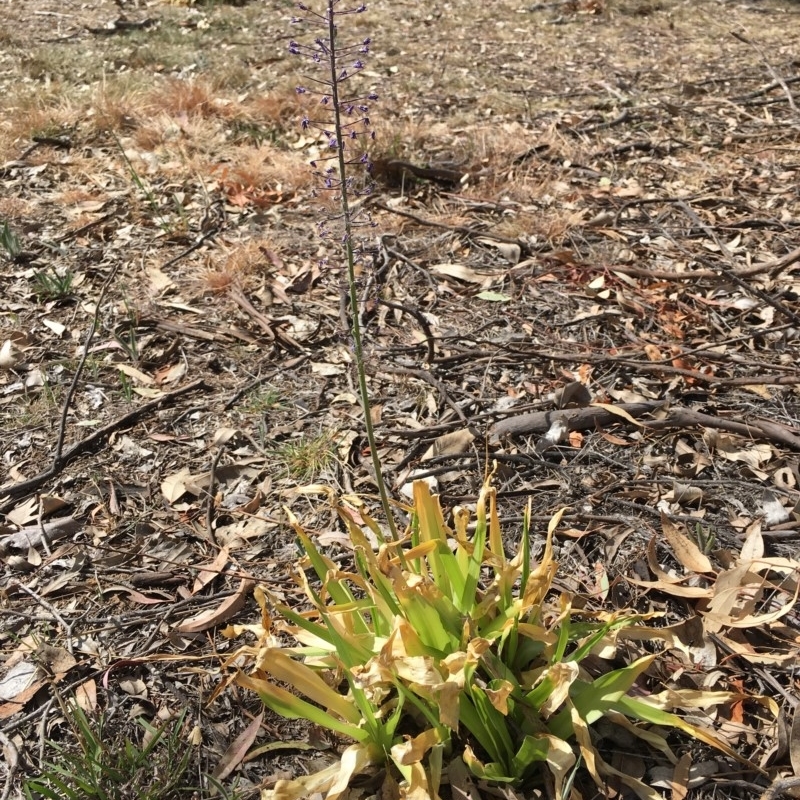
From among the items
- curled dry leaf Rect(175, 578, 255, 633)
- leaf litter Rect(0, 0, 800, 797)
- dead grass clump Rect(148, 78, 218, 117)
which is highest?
dead grass clump Rect(148, 78, 218, 117)

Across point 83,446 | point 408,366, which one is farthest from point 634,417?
point 83,446

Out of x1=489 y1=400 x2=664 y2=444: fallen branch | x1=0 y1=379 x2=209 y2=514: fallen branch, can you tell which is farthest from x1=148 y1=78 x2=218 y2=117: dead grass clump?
x1=489 y1=400 x2=664 y2=444: fallen branch

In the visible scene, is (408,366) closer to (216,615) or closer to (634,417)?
(634,417)

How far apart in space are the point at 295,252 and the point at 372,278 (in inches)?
27.8

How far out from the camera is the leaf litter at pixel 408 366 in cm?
204

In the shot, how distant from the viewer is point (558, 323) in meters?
3.34

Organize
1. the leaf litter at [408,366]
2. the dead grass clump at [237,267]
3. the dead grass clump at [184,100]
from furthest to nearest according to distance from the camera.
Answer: the dead grass clump at [184,100], the dead grass clump at [237,267], the leaf litter at [408,366]

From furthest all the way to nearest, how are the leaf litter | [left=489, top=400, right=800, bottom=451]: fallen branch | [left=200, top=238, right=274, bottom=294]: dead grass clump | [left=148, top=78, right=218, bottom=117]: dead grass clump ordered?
[left=148, top=78, right=218, bottom=117]: dead grass clump
[left=200, top=238, right=274, bottom=294]: dead grass clump
[left=489, top=400, right=800, bottom=451]: fallen branch
the leaf litter

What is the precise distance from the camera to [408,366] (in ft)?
10.2

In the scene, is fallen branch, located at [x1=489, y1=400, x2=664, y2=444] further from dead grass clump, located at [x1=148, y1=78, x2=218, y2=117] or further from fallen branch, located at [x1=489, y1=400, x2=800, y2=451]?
dead grass clump, located at [x1=148, y1=78, x2=218, y2=117]

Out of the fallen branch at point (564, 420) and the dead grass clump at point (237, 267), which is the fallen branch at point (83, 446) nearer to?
the dead grass clump at point (237, 267)

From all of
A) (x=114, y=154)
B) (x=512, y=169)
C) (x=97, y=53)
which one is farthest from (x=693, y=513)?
(x=97, y=53)

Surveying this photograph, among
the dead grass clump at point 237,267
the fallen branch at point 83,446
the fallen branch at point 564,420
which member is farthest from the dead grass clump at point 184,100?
the fallen branch at point 564,420

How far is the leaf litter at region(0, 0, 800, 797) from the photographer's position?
204 cm
